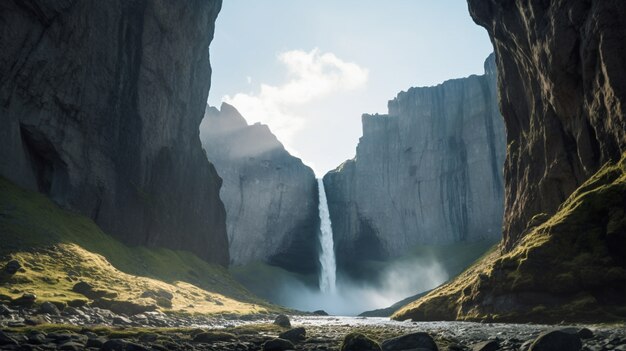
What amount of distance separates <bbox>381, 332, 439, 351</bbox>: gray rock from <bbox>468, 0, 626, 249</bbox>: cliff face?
33.0m

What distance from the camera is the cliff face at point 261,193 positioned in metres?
171

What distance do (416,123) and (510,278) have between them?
151 meters

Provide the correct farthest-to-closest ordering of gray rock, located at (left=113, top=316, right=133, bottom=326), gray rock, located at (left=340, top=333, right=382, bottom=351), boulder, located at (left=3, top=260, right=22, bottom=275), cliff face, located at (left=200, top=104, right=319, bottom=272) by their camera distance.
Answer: cliff face, located at (left=200, top=104, right=319, bottom=272) < boulder, located at (left=3, top=260, right=22, bottom=275) < gray rock, located at (left=113, top=316, right=133, bottom=326) < gray rock, located at (left=340, top=333, right=382, bottom=351)

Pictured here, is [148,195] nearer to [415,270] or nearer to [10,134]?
[10,134]

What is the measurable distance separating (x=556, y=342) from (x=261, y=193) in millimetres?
164683

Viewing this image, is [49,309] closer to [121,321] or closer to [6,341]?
[121,321]

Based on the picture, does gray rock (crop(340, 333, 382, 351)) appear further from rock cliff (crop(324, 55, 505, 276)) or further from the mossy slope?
rock cliff (crop(324, 55, 505, 276))

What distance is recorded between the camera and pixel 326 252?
173 meters

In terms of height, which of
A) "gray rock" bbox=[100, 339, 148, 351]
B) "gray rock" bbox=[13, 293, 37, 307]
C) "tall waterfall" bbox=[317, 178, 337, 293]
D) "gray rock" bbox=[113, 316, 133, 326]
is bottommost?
"gray rock" bbox=[100, 339, 148, 351]

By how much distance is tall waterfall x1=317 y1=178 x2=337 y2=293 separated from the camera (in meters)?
165

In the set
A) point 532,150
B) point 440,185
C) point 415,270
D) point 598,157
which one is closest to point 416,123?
point 440,185

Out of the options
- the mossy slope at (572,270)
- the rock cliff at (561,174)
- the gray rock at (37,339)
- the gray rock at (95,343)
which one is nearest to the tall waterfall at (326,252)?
the rock cliff at (561,174)

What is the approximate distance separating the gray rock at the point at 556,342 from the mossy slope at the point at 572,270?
1588 centimetres

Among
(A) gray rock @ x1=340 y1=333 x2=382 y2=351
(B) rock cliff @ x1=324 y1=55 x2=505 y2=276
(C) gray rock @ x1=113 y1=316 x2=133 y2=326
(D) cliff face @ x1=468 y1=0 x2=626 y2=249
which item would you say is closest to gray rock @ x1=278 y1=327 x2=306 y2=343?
(A) gray rock @ x1=340 y1=333 x2=382 y2=351
